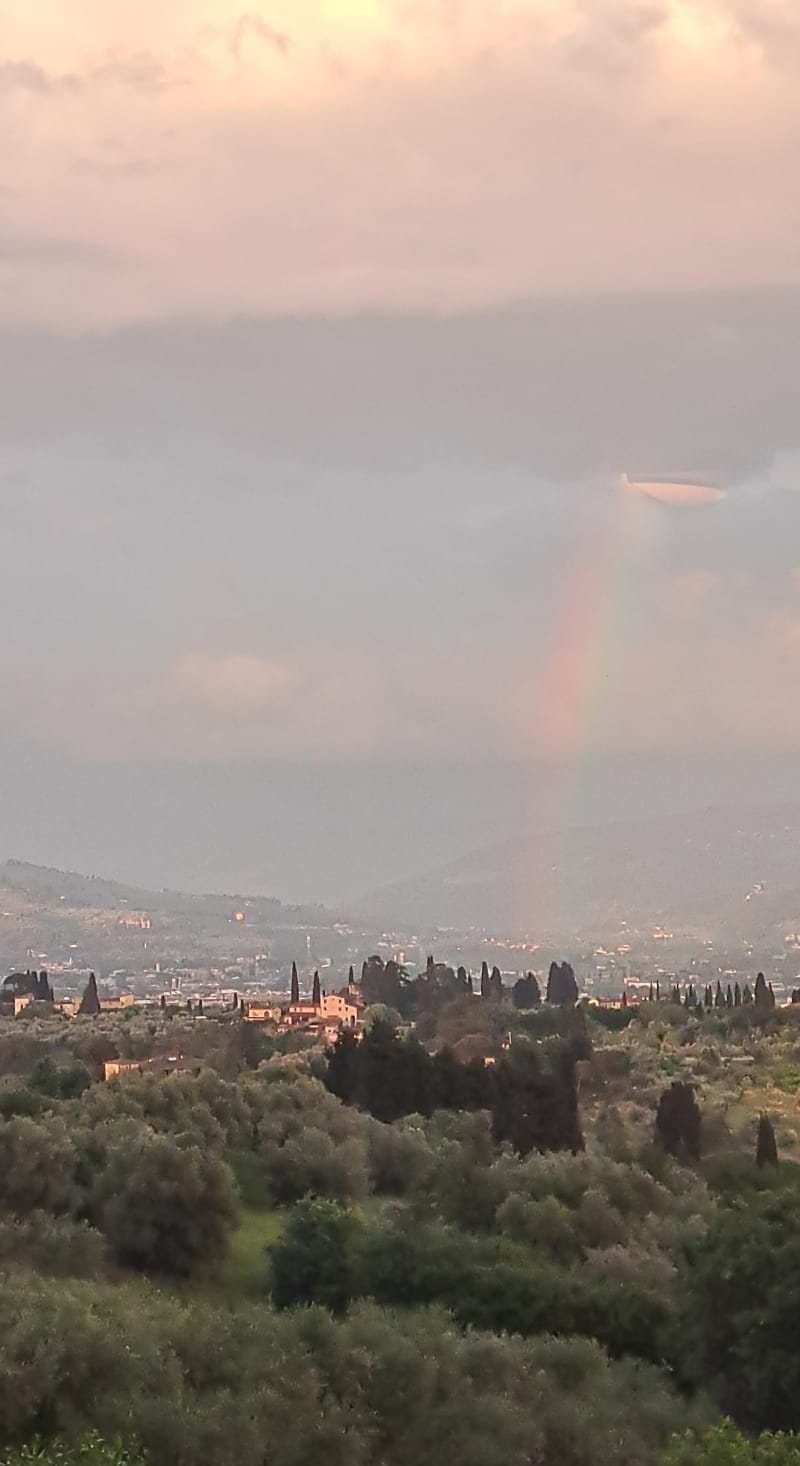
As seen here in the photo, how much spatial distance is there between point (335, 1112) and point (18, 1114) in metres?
9.82

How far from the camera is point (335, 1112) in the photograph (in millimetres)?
58156

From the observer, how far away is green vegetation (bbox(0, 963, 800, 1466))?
2955cm

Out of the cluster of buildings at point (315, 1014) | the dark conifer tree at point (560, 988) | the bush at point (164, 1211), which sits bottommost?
the bush at point (164, 1211)

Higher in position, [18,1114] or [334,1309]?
[18,1114]

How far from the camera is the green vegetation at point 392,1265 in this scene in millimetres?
29547

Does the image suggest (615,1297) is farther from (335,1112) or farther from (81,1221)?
(335,1112)

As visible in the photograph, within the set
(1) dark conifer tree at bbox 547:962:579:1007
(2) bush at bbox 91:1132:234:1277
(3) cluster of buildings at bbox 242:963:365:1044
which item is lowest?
(2) bush at bbox 91:1132:234:1277

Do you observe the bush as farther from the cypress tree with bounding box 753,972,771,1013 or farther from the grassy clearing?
the cypress tree with bounding box 753,972,771,1013

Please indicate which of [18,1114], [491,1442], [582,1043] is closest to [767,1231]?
[491,1442]

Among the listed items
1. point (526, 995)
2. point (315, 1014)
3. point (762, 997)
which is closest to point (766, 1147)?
point (762, 997)

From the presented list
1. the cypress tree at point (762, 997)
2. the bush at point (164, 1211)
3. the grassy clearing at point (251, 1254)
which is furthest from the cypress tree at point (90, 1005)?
the bush at point (164, 1211)

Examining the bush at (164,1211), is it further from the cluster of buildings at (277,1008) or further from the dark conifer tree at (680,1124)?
the cluster of buildings at (277,1008)

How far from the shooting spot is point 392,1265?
41.9 m

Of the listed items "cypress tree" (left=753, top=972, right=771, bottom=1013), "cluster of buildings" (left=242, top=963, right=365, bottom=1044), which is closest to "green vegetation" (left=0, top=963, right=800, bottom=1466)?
"cluster of buildings" (left=242, top=963, right=365, bottom=1044)
